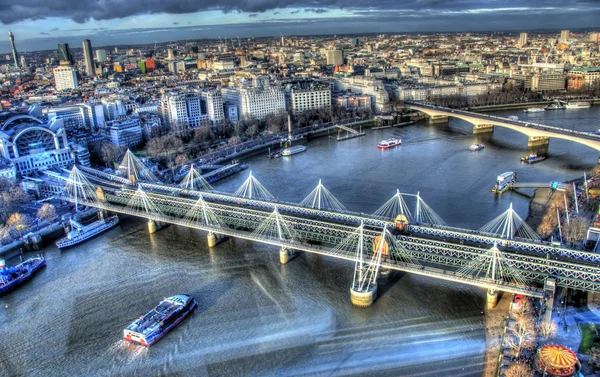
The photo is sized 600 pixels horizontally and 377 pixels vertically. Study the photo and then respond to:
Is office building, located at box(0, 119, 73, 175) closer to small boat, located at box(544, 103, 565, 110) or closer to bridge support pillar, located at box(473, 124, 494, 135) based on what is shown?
bridge support pillar, located at box(473, 124, 494, 135)

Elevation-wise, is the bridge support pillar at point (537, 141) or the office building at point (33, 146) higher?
the office building at point (33, 146)

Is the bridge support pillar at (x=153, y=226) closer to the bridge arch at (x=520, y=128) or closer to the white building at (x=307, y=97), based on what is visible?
the bridge arch at (x=520, y=128)

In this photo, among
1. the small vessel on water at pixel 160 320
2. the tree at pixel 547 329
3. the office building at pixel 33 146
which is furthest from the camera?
the office building at pixel 33 146

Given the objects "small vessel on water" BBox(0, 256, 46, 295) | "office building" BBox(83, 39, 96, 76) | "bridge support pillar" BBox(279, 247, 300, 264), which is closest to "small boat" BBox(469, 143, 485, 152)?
"bridge support pillar" BBox(279, 247, 300, 264)

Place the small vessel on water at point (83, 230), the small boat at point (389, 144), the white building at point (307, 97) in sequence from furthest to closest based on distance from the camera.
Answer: the white building at point (307, 97) → the small boat at point (389, 144) → the small vessel on water at point (83, 230)

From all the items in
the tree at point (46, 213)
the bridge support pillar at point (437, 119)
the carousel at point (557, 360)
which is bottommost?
the bridge support pillar at point (437, 119)

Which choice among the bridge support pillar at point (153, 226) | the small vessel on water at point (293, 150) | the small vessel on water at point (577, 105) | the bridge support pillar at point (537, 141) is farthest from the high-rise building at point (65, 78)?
the small vessel on water at point (577, 105)
